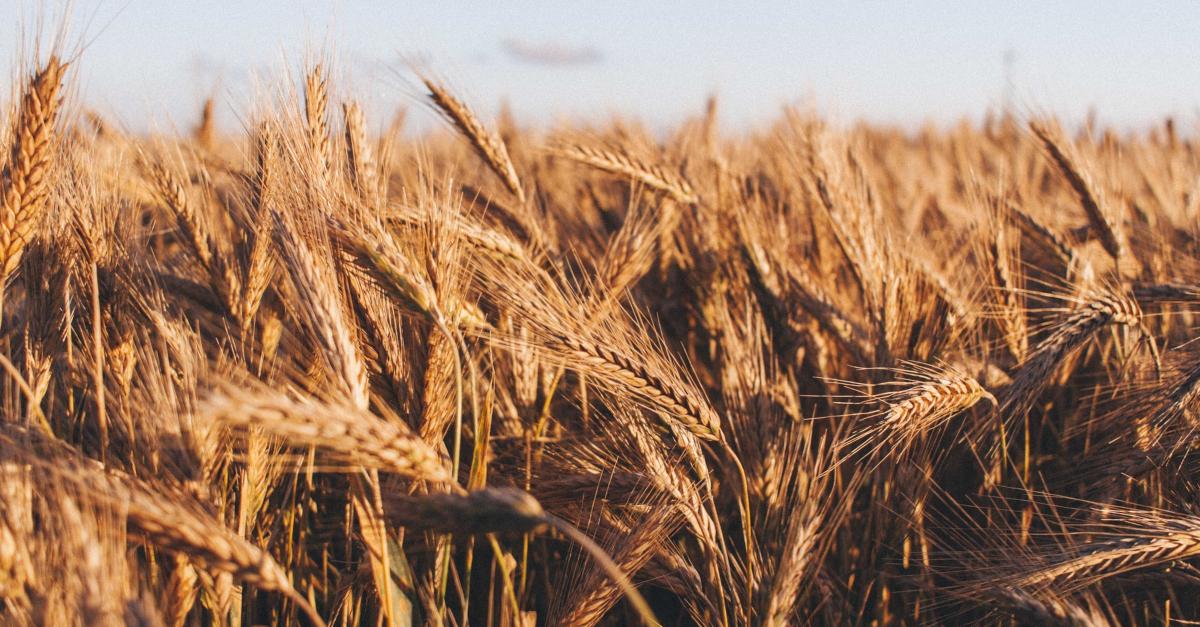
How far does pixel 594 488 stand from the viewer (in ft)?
5.79

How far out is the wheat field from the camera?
1261 millimetres

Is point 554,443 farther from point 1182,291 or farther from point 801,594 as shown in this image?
point 1182,291

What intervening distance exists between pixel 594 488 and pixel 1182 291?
65.2 inches

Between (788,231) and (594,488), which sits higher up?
(788,231)

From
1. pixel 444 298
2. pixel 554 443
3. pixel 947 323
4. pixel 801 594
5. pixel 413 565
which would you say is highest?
pixel 444 298

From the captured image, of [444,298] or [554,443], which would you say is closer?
[444,298]

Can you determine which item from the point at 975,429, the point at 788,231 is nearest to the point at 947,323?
the point at 975,429

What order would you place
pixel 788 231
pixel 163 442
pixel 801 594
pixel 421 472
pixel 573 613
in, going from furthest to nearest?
pixel 788 231, pixel 801 594, pixel 573 613, pixel 163 442, pixel 421 472

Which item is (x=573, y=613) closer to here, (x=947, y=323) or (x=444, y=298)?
(x=444, y=298)

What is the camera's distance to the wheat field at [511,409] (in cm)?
126

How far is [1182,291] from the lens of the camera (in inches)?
83.4

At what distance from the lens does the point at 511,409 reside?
2.10m

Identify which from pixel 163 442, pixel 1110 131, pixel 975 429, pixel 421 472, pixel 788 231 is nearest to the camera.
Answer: pixel 421 472

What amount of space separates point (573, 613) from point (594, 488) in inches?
12.8
